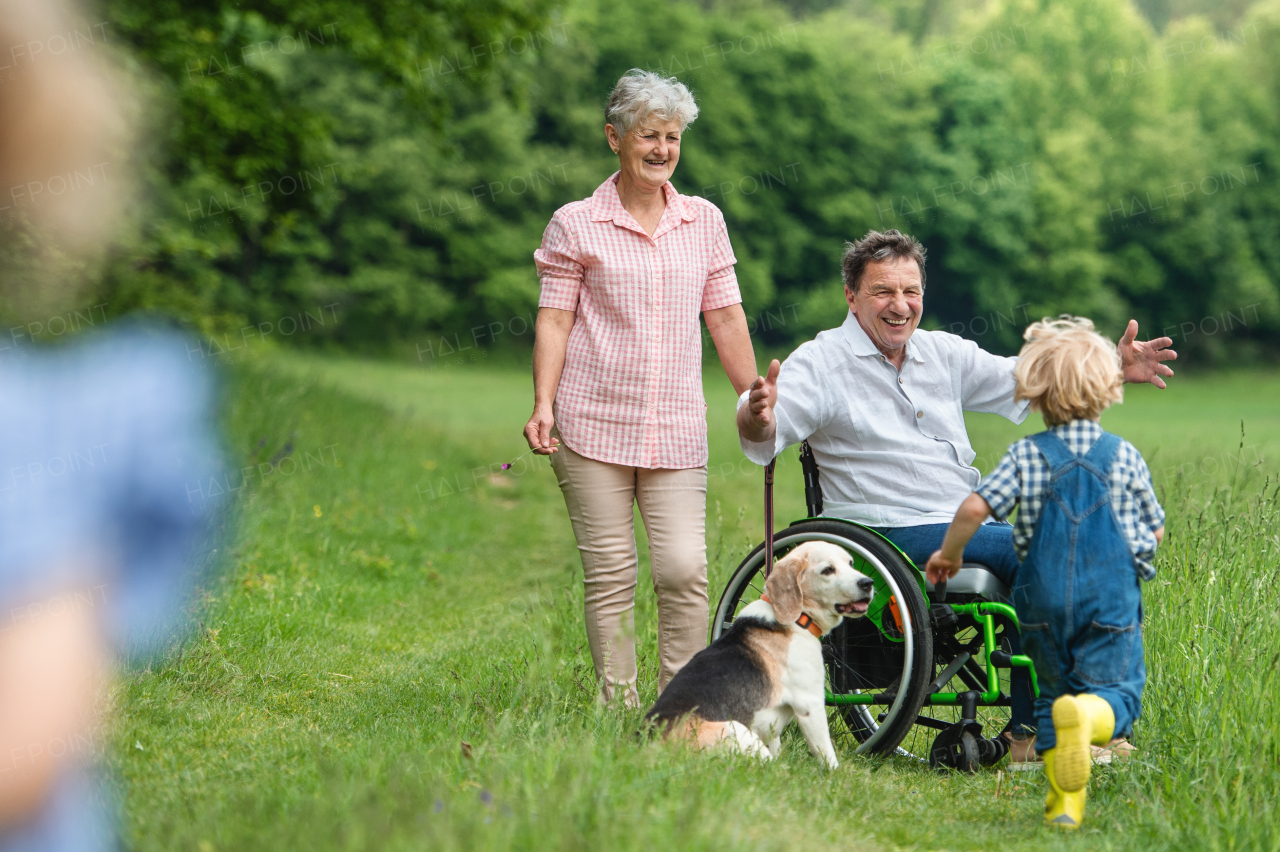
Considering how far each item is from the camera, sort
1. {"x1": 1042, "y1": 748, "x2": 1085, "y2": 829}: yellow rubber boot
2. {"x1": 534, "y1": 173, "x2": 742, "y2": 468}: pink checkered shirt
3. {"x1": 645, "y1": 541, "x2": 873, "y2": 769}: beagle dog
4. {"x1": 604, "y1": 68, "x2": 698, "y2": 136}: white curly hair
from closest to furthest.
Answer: {"x1": 1042, "y1": 748, "x2": 1085, "y2": 829}: yellow rubber boot, {"x1": 645, "y1": 541, "x2": 873, "y2": 769}: beagle dog, {"x1": 604, "y1": 68, "x2": 698, "y2": 136}: white curly hair, {"x1": 534, "y1": 173, "x2": 742, "y2": 468}: pink checkered shirt

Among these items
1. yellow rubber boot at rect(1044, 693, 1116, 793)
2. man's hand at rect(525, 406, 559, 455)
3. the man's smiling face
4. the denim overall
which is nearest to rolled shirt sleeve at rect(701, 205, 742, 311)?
the man's smiling face

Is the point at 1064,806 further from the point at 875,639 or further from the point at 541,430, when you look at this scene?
the point at 541,430

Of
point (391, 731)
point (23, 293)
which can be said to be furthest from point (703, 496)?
point (23, 293)

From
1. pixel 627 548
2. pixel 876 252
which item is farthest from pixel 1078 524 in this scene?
pixel 627 548

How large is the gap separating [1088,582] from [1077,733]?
1.33 feet

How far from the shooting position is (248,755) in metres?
3.47

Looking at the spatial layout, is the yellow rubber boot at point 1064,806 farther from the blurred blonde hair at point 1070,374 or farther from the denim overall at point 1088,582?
the blurred blonde hair at point 1070,374

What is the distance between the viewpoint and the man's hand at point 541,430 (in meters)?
3.80

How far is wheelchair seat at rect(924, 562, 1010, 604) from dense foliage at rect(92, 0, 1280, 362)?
28.0 meters

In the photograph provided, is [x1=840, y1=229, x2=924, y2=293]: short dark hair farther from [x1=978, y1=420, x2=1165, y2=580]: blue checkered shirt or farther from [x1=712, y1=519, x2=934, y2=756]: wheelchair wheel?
[x1=978, y1=420, x2=1165, y2=580]: blue checkered shirt

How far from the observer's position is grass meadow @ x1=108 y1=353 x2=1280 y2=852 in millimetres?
2551

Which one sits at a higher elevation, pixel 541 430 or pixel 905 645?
pixel 541 430

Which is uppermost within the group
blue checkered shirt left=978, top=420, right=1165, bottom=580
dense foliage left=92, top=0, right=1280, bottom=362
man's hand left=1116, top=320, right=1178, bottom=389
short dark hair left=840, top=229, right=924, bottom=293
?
dense foliage left=92, top=0, right=1280, bottom=362

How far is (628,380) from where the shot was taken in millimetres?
3887
